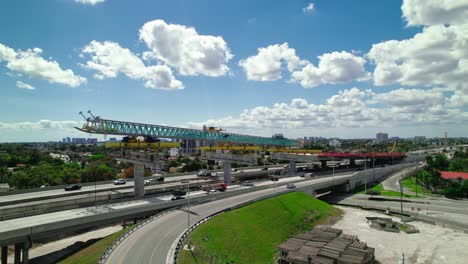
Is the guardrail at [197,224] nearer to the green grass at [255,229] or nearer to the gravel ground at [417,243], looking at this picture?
the green grass at [255,229]


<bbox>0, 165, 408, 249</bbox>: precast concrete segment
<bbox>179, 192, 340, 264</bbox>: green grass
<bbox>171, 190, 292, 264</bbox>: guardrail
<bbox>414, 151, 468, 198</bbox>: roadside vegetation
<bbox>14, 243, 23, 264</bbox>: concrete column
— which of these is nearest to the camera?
<bbox>171, 190, 292, 264</bbox>: guardrail

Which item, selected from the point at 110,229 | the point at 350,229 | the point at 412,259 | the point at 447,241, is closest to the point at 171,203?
the point at 110,229

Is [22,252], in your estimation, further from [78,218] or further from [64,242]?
[64,242]

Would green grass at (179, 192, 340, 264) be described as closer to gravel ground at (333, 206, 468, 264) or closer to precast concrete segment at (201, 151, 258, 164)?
gravel ground at (333, 206, 468, 264)

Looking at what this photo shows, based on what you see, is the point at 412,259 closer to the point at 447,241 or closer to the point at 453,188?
the point at 447,241

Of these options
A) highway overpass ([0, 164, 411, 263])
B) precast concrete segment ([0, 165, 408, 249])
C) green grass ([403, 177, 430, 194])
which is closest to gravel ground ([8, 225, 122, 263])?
highway overpass ([0, 164, 411, 263])

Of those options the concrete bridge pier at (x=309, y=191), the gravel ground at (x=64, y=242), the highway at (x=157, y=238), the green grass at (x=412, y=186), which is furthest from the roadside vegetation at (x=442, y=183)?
the gravel ground at (x=64, y=242)
